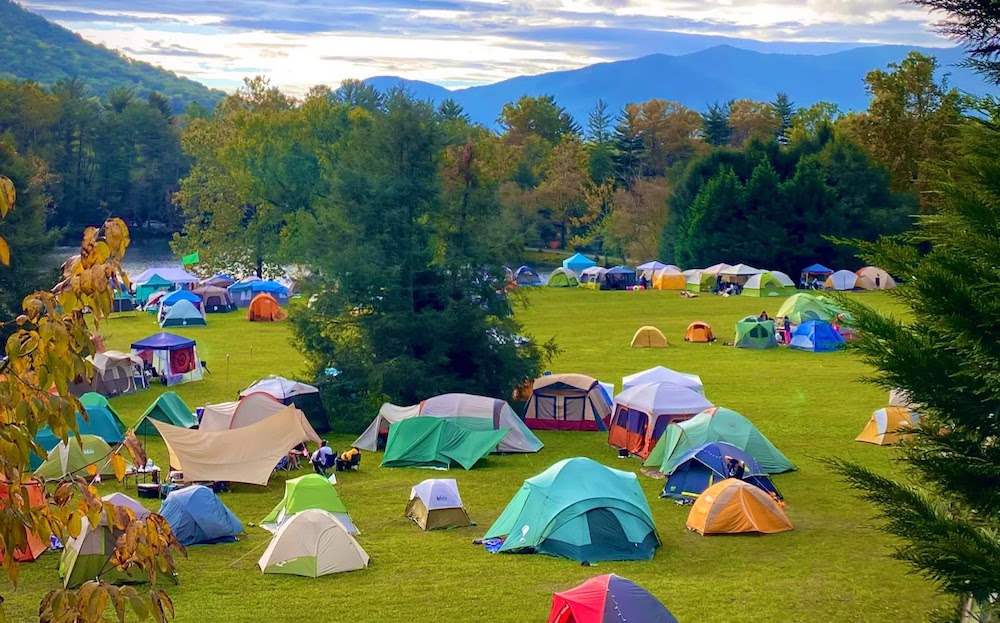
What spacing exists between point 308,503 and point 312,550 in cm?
183

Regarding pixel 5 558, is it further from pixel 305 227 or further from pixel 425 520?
pixel 305 227

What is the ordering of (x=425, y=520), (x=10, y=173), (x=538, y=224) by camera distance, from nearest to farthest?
1. (x=425, y=520)
2. (x=10, y=173)
3. (x=538, y=224)

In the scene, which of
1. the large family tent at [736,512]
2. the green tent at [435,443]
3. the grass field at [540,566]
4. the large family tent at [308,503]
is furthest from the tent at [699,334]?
the large family tent at [308,503]

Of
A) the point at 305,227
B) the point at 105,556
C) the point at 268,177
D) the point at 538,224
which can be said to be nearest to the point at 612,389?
the point at 305,227

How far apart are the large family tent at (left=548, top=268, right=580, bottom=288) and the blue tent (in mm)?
23883

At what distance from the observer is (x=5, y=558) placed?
3.94 meters

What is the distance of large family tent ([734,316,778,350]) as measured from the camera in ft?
120

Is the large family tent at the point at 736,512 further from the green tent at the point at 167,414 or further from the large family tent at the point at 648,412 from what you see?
the green tent at the point at 167,414

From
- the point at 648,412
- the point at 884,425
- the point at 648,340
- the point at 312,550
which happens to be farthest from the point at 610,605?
the point at 648,340

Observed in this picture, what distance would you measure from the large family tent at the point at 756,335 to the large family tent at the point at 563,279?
23122 mm

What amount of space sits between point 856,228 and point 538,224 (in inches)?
1002

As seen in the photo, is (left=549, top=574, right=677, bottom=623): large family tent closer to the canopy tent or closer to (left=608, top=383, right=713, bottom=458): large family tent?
the canopy tent

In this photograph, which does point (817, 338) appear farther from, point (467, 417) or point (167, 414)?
point (167, 414)

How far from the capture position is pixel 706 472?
1862 cm
